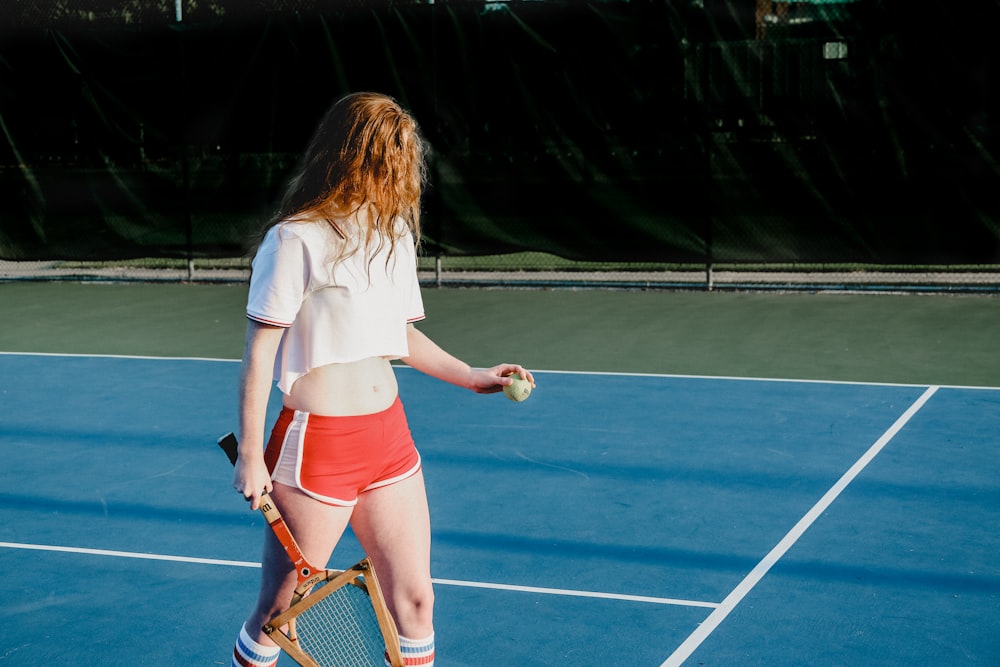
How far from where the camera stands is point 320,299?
2.84 m

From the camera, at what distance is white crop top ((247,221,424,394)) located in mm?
2752

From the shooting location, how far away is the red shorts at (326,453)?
288cm

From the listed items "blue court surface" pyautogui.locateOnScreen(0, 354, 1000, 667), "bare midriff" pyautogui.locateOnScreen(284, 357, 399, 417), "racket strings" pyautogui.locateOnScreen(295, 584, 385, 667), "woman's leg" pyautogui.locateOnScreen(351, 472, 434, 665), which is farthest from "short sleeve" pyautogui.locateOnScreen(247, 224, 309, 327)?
"blue court surface" pyautogui.locateOnScreen(0, 354, 1000, 667)

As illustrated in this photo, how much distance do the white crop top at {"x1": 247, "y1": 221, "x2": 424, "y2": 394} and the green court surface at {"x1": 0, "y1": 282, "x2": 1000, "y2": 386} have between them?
557 centimetres

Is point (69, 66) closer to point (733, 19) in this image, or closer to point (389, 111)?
point (733, 19)

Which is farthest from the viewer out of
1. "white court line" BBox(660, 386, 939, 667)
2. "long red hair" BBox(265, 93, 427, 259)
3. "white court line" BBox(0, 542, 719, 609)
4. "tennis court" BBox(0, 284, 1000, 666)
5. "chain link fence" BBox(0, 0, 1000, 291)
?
"chain link fence" BBox(0, 0, 1000, 291)

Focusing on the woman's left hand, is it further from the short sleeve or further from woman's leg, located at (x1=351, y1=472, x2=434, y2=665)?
the short sleeve

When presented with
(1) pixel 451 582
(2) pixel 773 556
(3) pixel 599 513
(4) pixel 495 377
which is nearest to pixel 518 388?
(4) pixel 495 377

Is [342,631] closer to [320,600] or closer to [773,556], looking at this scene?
[320,600]

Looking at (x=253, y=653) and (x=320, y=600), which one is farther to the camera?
(x=253, y=653)

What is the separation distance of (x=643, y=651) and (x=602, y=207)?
8670mm

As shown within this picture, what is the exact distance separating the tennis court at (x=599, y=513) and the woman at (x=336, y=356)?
0.94m

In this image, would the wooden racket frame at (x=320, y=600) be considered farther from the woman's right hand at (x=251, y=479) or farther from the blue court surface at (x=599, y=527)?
the blue court surface at (x=599, y=527)

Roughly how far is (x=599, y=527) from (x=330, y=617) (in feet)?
7.23
